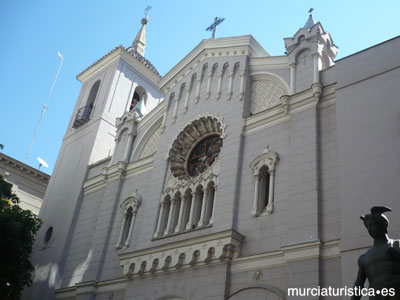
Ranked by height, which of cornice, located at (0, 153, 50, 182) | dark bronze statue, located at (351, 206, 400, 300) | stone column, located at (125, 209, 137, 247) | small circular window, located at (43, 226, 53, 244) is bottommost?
dark bronze statue, located at (351, 206, 400, 300)

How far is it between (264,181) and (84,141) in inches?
508

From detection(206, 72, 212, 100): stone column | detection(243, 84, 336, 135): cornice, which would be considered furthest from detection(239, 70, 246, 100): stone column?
detection(206, 72, 212, 100): stone column

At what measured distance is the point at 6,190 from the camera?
1716 cm

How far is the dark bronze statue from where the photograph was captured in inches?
221

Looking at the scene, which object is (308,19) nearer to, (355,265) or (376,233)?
(355,265)

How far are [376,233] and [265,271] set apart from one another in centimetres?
646

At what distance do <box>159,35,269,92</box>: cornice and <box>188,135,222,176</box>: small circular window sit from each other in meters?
3.69

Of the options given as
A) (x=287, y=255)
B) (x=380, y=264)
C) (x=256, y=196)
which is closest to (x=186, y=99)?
(x=256, y=196)

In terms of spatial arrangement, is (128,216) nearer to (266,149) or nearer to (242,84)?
(266,149)

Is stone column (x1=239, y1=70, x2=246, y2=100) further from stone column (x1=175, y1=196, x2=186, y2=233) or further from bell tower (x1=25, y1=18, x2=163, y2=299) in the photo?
bell tower (x1=25, y1=18, x2=163, y2=299)

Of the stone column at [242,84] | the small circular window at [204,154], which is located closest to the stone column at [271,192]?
the small circular window at [204,154]

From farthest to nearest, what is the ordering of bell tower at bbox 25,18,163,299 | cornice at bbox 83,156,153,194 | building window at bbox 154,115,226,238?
bell tower at bbox 25,18,163,299 → cornice at bbox 83,156,153,194 → building window at bbox 154,115,226,238

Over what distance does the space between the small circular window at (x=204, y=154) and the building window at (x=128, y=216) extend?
8.25 ft

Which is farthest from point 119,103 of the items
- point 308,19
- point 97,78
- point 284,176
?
point 284,176
